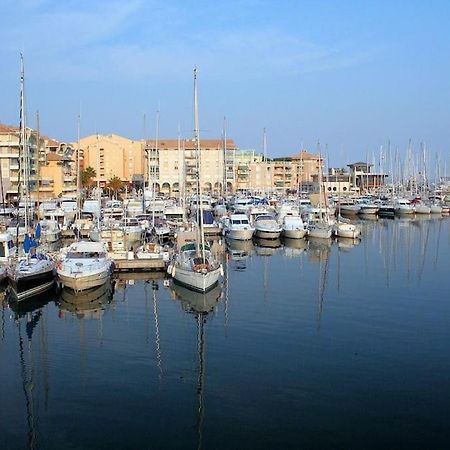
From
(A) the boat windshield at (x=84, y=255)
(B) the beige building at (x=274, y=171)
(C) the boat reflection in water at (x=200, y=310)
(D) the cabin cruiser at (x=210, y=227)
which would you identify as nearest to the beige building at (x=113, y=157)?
(B) the beige building at (x=274, y=171)

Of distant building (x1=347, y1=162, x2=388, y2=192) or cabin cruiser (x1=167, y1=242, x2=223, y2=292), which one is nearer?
cabin cruiser (x1=167, y1=242, x2=223, y2=292)

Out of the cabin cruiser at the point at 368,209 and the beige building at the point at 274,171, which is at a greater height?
the beige building at the point at 274,171

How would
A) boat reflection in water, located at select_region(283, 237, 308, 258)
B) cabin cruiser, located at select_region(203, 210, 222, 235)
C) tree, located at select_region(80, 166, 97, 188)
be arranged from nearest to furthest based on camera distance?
boat reflection in water, located at select_region(283, 237, 308, 258), cabin cruiser, located at select_region(203, 210, 222, 235), tree, located at select_region(80, 166, 97, 188)

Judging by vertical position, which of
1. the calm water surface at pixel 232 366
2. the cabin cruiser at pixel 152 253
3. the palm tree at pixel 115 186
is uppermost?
the palm tree at pixel 115 186

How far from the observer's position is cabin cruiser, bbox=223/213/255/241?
52938mm

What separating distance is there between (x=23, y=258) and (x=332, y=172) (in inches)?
4864

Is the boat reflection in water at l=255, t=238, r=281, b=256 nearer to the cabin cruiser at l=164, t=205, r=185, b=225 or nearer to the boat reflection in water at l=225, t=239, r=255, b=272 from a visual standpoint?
the boat reflection in water at l=225, t=239, r=255, b=272

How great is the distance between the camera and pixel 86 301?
1144 inches

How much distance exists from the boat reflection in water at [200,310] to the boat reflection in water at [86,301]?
3205 millimetres

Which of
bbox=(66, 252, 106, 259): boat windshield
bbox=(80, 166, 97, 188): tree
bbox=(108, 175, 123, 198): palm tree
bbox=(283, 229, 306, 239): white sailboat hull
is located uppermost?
bbox=(80, 166, 97, 188): tree

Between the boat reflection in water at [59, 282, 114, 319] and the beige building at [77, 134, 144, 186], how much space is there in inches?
4042

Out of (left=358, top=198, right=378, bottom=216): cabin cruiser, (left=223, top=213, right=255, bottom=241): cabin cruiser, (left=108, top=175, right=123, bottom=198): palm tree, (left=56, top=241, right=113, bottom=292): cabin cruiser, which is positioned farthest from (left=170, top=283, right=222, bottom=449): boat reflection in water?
(left=108, top=175, right=123, bottom=198): palm tree

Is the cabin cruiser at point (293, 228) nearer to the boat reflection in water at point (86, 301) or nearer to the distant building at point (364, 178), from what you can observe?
the boat reflection in water at point (86, 301)

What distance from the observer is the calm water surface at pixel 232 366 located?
14.9m
